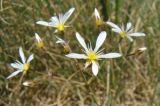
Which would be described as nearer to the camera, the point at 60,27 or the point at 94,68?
the point at 94,68

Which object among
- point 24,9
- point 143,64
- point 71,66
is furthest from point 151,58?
point 24,9

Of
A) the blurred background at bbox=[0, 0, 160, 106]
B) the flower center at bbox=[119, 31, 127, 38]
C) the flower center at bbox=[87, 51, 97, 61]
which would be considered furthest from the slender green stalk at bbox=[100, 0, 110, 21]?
the flower center at bbox=[87, 51, 97, 61]

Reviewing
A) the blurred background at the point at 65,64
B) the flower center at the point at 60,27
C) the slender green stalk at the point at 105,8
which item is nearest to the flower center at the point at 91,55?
the flower center at the point at 60,27

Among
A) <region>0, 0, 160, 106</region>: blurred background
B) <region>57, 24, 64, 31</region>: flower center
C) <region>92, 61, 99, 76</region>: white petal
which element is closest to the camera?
<region>92, 61, 99, 76</region>: white petal

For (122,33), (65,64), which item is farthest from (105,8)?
(122,33)

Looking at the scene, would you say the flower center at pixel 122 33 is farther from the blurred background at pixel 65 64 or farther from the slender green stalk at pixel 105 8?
the slender green stalk at pixel 105 8

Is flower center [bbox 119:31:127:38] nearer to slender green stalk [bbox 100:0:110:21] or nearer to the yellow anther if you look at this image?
the yellow anther

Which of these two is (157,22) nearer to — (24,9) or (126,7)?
(126,7)

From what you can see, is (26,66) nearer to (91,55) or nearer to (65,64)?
(91,55)
